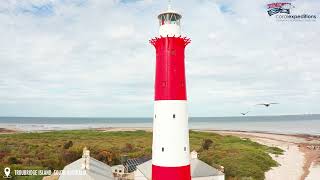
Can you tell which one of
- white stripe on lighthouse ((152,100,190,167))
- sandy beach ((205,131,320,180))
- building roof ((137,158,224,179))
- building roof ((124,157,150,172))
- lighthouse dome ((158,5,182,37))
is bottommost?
sandy beach ((205,131,320,180))

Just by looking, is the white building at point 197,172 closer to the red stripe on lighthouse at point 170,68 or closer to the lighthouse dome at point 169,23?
the red stripe on lighthouse at point 170,68

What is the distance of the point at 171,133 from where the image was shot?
505 inches

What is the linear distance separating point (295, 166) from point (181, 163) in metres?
39.1

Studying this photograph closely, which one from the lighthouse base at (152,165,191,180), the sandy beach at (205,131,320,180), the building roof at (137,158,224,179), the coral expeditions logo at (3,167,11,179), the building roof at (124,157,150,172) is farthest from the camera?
the sandy beach at (205,131,320,180)

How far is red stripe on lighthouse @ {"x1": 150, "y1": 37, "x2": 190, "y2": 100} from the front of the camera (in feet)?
41.7

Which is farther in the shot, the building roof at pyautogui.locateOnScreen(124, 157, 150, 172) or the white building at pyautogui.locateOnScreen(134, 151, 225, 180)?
the building roof at pyautogui.locateOnScreen(124, 157, 150, 172)

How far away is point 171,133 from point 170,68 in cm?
249

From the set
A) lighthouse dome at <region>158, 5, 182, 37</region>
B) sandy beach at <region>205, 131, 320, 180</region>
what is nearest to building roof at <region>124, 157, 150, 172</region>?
sandy beach at <region>205, 131, 320, 180</region>

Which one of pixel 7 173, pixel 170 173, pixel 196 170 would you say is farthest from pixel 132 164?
pixel 170 173

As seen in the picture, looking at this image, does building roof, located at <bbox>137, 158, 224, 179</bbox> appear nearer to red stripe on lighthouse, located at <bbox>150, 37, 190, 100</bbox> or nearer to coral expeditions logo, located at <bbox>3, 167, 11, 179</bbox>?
coral expeditions logo, located at <bbox>3, 167, 11, 179</bbox>

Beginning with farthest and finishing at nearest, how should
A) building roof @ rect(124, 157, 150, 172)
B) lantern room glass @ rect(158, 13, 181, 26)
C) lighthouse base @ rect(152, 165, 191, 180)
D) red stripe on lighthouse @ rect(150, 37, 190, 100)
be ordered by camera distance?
building roof @ rect(124, 157, 150, 172) → lantern room glass @ rect(158, 13, 181, 26) → lighthouse base @ rect(152, 165, 191, 180) → red stripe on lighthouse @ rect(150, 37, 190, 100)

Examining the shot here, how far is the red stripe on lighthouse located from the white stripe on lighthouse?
1.13ft

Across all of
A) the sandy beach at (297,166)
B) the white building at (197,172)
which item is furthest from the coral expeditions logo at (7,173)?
the sandy beach at (297,166)

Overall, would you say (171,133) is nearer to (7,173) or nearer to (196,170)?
(196,170)
